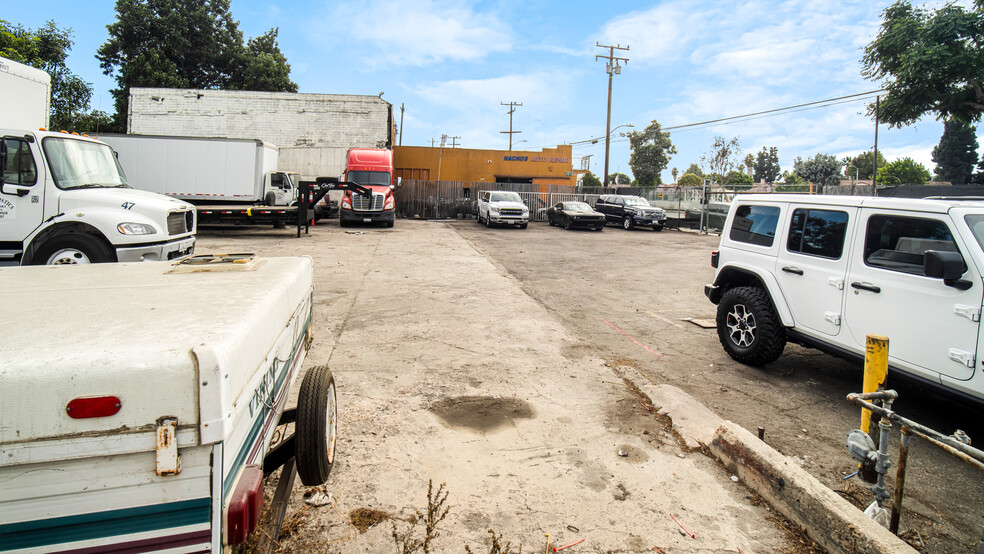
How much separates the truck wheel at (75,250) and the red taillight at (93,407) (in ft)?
24.8

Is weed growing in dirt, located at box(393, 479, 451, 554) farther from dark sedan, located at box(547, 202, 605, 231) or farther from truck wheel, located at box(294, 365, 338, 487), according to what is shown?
dark sedan, located at box(547, 202, 605, 231)

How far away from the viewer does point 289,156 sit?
3034 centimetres

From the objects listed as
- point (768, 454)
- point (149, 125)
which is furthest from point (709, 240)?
point (149, 125)

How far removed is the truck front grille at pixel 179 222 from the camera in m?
8.86

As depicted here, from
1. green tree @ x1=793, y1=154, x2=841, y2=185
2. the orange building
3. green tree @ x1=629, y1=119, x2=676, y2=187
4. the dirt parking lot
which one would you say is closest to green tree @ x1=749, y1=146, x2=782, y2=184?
green tree @ x1=793, y1=154, x2=841, y2=185

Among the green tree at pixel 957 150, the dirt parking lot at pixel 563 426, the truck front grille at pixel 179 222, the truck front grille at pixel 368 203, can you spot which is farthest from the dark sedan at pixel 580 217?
the green tree at pixel 957 150

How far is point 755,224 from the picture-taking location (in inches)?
246

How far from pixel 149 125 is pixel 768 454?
118 ft

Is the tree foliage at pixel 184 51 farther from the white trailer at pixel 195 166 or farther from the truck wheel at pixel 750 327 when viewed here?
the truck wheel at pixel 750 327

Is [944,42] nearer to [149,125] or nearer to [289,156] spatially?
[289,156]

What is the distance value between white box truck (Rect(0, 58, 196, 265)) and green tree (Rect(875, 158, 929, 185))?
8559cm

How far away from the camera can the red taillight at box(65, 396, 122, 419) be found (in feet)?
5.28

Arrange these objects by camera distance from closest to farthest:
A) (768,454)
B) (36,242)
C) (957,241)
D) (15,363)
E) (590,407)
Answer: (15,363) → (768,454) → (957,241) → (590,407) → (36,242)

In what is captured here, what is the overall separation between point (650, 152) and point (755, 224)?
198ft
